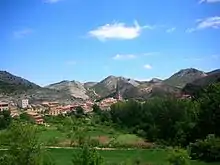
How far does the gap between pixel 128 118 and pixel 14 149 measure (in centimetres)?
6296

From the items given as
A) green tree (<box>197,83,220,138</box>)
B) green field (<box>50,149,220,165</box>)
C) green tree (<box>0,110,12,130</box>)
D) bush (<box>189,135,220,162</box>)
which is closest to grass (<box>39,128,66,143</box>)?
green field (<box>50,149,220,165</box>)

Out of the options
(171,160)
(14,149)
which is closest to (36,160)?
(14,149)

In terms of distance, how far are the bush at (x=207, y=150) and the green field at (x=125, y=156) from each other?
88.1 inches

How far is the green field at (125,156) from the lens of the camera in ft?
137

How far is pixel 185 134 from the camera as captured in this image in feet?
181

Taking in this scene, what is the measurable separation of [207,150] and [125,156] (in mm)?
8974

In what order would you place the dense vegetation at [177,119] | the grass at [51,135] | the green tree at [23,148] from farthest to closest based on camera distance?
the grass at [51,135]
the dense vegetation at [177,119]
the green tree at [23,148]

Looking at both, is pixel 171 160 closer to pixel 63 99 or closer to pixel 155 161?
pixel 155 161

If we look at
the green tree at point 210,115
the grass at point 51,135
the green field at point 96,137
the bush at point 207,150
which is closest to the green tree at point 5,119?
the green field at point 96,137

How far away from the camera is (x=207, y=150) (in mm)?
43188

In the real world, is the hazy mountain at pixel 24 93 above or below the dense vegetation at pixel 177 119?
above

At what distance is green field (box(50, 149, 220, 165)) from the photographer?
41.7 m

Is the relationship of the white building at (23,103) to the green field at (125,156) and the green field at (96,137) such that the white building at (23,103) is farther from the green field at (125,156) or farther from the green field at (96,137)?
the green field at (125,156)

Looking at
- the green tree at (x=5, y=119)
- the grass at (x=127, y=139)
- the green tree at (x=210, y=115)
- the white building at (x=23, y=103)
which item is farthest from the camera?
the white building at (x=23, y=103)
